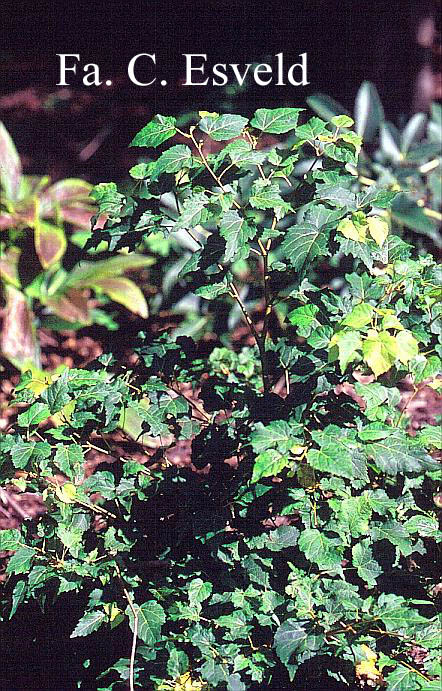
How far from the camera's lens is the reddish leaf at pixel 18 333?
3725 mm

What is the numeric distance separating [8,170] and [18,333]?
828 millimetres

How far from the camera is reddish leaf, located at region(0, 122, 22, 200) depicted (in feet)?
13.3

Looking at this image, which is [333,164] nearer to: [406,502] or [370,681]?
[406,502]

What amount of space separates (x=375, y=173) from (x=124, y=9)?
4.40 meters

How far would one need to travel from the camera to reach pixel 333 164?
184cm

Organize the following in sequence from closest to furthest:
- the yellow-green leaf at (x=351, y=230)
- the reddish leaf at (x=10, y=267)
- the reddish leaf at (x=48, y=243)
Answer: the yellow-green leaf at (x=351, y=230) < the reddish leaf at (x=48, y=243) < the reddish leaf at (x=10, y=267)

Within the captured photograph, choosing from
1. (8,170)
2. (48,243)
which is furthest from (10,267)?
(8,170)

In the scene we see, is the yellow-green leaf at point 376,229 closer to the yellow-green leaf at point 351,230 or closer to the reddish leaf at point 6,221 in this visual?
the yellow-green leaf at point 351,230

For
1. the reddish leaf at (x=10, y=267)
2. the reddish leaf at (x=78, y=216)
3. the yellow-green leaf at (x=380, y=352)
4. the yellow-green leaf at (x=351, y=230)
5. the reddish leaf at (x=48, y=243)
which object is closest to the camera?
the yellow-green leaf at (x=380, y=352)

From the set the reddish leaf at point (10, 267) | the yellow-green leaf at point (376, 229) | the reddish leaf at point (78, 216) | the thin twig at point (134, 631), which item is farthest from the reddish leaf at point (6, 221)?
the yellow-green leaf at point (376, 229)

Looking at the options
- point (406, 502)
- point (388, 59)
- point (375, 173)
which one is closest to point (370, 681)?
point (406, 502)

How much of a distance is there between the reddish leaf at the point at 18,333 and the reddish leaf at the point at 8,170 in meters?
0.49

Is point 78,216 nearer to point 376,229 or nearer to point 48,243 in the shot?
point 48,243

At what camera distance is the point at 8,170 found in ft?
13.5
